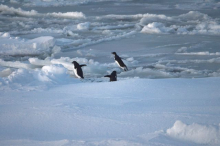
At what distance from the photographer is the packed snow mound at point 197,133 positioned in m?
2.47

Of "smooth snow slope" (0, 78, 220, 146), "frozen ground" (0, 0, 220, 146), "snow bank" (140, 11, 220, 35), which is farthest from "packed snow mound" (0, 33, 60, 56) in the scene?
"smooth snow slope" (0, 78, 220, 146)

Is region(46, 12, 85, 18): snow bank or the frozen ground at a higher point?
region(46, 12, 85, 18): snow bank

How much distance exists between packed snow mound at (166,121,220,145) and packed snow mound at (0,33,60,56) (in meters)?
7.11

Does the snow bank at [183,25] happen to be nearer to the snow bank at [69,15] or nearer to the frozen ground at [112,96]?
the frozen ground at [112,96]

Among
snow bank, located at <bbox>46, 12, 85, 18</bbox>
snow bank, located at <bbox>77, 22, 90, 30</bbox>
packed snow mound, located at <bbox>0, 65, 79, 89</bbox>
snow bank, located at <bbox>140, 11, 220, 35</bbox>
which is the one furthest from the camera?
snow bank, located at <bbox>46, 12, 85, 18</bbox>

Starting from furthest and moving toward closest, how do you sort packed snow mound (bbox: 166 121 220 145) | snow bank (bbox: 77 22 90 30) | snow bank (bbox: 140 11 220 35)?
snow bank (bbox: 77 22 90 30) < snow bank (bbox: 140 11 220 35) < packed snow mound (bbox: 166 121 220 145)

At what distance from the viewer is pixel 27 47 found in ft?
31.1

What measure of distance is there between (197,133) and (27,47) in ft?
24.9

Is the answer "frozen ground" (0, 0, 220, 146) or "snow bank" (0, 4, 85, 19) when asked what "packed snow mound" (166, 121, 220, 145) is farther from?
"snow bank" (0, 4, 85, 19)

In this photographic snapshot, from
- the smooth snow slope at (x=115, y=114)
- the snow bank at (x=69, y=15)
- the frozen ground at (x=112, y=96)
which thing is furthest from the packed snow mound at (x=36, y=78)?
the snow bank at (x=69, y=15)

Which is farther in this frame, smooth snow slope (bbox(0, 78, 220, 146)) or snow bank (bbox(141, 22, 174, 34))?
snow bank (bbox(141, 22, 174, 34))

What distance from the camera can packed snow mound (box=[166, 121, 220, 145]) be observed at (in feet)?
8.11

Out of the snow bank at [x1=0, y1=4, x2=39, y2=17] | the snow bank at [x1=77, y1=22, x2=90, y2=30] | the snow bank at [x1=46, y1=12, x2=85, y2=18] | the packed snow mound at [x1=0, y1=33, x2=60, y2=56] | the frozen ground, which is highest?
the snow bank at [x1=0, y1=4, x2=39, y2=17]

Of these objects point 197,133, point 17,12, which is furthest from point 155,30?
point 197,133
